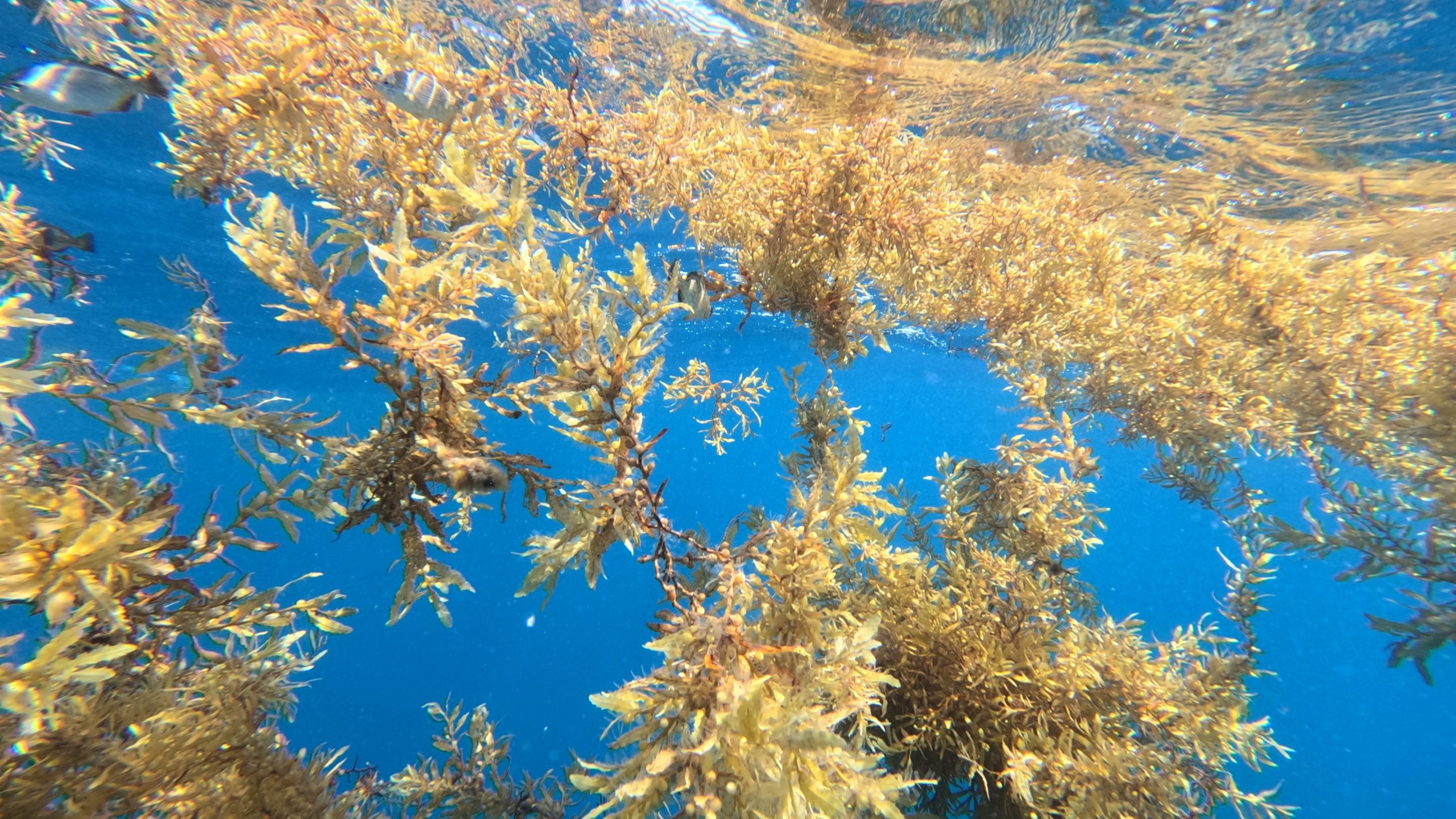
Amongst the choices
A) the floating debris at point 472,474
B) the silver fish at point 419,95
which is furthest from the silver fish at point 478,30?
the floating debris at point 472,474

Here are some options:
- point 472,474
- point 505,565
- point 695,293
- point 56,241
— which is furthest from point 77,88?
point 505,565

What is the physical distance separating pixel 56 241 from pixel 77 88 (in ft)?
3.62

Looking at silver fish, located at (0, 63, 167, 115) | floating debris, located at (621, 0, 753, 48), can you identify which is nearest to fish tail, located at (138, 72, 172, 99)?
silver fish, located at (0, 63, 167, 115)

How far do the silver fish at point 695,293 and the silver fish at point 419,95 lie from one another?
1.82 m

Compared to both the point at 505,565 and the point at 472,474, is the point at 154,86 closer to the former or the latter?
the point at 472,474

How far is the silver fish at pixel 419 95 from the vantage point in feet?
10.1

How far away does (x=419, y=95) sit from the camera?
10.4ft

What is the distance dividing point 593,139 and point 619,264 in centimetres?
1342

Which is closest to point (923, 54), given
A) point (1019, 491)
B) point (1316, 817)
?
point (1019, 491)

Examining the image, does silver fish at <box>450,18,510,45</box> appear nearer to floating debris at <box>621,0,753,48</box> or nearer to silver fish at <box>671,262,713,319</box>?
floating debris at <box>621,0,753,48</box>

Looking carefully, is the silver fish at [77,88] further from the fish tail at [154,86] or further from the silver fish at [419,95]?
the silver fish at [419,95]

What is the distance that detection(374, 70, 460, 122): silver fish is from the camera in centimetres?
308

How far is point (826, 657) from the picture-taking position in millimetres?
2814

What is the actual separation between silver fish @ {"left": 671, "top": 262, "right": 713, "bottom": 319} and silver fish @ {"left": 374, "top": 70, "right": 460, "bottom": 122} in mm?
1816
